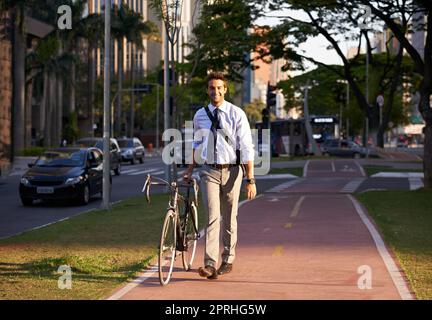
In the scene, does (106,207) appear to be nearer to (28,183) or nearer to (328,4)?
(28,183)

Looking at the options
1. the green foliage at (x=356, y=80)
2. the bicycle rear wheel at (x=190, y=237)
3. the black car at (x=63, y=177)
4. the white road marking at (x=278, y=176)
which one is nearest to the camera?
the bicycle rear wheel at (x=190, y=237)

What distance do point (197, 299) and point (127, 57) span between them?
119 m

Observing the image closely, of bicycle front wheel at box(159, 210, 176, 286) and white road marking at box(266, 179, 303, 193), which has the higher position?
bicycle front wheel at box(159, 210, 176, 286)

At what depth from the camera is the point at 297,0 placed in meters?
25.7

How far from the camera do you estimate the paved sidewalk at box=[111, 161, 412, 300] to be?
8234 millimetres

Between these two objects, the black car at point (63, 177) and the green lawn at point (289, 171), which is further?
the green lawn at point (289, 171)

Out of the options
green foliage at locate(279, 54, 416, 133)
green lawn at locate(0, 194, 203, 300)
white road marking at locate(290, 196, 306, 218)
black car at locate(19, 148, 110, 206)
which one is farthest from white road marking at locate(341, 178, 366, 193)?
green foliage at locate(279, 54, 416, 133)

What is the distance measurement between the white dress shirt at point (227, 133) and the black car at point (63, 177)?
496 inches

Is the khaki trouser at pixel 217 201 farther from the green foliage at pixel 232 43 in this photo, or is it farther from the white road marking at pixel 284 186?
the green foliage at pixel 232 43

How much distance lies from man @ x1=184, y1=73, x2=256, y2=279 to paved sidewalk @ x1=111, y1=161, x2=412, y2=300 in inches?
19.4

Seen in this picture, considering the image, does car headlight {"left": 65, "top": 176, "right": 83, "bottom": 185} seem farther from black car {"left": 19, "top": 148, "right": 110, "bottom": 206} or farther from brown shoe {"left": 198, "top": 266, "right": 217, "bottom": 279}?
brown shoe {"left": 198, "top": 266, "right": 217, "bottom": 279}

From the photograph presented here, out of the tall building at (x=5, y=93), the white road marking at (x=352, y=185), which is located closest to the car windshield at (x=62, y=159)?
the white road marking at (x=352, y=185)

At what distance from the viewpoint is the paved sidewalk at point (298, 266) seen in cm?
823

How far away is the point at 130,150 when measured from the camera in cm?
5275
